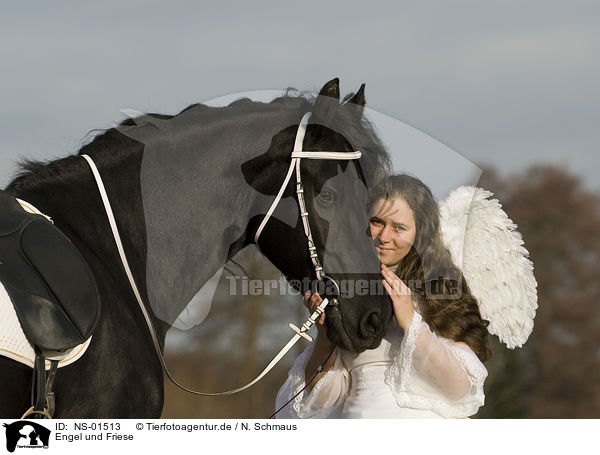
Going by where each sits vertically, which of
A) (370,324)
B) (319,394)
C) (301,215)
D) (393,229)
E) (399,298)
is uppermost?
(301,215)

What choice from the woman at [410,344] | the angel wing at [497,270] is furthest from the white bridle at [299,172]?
the angel wing at [497,270]

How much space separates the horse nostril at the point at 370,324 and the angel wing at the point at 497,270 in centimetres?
60

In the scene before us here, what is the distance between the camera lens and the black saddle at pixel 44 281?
2910 millimetres

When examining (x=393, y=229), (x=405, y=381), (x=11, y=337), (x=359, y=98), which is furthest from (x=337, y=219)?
(x=11, y=337)

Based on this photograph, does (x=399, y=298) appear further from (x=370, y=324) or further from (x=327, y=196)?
(x=327, y=196)

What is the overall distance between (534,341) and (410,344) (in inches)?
602

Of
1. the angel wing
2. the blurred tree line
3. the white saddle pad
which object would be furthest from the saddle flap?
the blurred tree line

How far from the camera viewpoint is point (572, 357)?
18.2 metres

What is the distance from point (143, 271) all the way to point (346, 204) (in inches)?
41.5

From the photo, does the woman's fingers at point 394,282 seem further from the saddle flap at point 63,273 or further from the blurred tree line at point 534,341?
the blurred tree line at point 534,341

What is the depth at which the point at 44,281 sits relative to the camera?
2.99 metres

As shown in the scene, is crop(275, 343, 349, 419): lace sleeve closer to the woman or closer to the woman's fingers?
the woman
